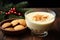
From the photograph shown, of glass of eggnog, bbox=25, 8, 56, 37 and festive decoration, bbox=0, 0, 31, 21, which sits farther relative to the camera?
festive decoration, bbox=0, 0, 31, 21

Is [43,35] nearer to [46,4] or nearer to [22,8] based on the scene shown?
[22,8]

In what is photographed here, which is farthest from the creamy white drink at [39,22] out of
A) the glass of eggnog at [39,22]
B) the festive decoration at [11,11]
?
the festive decoration at [11,11]

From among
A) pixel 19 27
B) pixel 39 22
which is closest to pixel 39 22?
pixel 39 22

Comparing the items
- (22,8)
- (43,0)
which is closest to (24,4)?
(22,8)

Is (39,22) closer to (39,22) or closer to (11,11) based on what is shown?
(39,22)

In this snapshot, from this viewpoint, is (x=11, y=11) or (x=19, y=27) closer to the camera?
(x=19, y=27)

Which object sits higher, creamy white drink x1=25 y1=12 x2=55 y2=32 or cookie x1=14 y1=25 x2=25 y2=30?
creamy white drink x1=25 y1=12 x2=55 y2=32

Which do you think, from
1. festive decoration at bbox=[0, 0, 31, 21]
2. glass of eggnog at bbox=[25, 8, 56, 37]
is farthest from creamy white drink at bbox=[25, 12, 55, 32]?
festive decoration at bbox=[0, 0, 31, 21]

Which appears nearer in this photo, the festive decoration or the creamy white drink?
the creamy white drink

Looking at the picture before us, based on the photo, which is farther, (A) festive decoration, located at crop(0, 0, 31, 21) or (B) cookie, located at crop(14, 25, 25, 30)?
(A) festive decoration, located at crop(0, 0, 31, 21)

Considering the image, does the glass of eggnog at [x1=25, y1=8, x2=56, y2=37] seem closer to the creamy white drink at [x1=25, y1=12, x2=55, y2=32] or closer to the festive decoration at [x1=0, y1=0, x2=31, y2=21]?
the creamy white drink at [x1=25, y1=12, x2=55, y2=32]

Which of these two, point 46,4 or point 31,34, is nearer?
point 31,34
